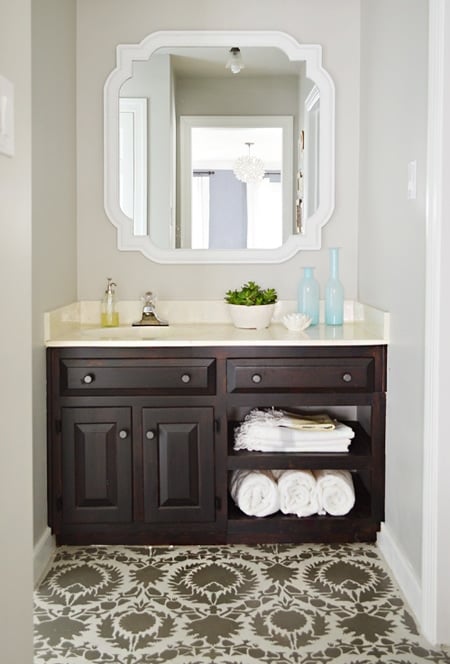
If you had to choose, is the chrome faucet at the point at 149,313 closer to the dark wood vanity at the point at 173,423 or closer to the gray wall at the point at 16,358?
the dark wood vanity at the point at 173,423

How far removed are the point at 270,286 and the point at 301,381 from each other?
0.70 meters

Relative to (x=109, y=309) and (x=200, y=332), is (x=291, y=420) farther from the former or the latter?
(x=109, y=309)

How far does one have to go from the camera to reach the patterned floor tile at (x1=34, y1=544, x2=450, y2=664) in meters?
2.06

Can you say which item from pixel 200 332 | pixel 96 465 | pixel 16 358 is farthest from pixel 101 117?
pixel 16 358

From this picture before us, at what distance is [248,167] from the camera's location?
129 inches

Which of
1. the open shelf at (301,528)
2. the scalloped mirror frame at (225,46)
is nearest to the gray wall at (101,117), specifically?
the scalloped mirror frame at (225,46)

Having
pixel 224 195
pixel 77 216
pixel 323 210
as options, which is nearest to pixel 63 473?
pixel 77 216

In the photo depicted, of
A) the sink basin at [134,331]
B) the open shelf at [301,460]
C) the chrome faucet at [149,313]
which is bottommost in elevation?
the open shelf at [301,460]

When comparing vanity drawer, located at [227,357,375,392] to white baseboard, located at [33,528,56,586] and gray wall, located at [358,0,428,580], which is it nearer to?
gray wall, located at [358,0,428,580]

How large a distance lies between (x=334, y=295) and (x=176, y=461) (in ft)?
3.28

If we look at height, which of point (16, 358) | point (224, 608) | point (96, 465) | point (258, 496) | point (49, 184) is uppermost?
point (49, 184)

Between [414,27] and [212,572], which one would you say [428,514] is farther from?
[414,27]

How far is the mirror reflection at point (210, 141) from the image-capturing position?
10.7 feet

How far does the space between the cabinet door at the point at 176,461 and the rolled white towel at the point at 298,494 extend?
288mm
